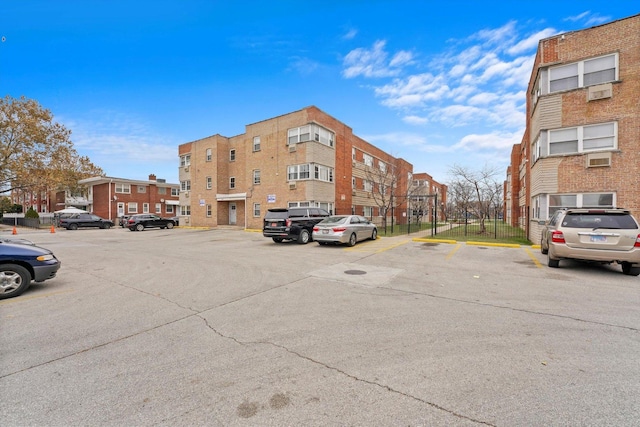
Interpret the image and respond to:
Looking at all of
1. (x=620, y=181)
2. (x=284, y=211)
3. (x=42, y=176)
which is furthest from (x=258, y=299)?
(x=42, y=176)

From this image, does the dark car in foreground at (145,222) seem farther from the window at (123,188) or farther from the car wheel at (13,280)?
the car wheel at (13,280)

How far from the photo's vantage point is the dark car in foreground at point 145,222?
87.7ft

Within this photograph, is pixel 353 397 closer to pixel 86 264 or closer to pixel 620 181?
pixel 86 264

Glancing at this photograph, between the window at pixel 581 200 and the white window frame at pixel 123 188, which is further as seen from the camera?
the white window frame at pixel 123 188

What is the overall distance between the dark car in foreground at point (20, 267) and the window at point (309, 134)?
1912cm

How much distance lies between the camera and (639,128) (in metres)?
11.6

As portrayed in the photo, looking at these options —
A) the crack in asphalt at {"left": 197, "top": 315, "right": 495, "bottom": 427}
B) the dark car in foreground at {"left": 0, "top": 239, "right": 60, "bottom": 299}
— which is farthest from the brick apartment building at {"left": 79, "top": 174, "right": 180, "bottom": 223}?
the crack in asphalt at {"left": 197, "top": 315, "right": 495, "bottom": 427}

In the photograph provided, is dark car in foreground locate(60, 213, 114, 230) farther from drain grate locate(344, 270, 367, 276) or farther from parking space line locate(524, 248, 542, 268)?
parking space line locate(524, 248, 542, 268)

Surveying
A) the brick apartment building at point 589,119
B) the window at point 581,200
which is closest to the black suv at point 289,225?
the brick apartment building at point 589,119

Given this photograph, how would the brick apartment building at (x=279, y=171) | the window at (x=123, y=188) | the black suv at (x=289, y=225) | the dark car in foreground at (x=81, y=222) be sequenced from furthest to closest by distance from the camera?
the window at (x=123, y=188) → the dark car in foreground at (x=81, y=222) → the brick apartment building at (x=279, y=171) → the black suv at (x=289, y=225)

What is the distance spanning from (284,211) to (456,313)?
10.9 meters

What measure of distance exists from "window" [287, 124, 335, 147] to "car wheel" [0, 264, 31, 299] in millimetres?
19491

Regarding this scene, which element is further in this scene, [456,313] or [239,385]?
[456,313]

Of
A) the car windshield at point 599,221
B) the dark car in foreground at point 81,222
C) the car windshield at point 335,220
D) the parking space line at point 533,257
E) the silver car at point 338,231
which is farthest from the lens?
the dark car in foreground at point 81,222
